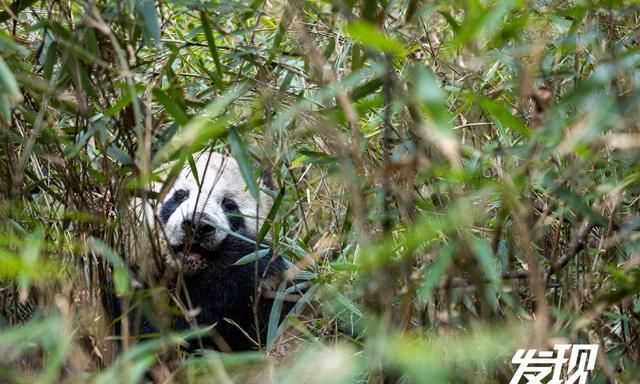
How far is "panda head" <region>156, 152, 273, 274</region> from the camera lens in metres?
3.29

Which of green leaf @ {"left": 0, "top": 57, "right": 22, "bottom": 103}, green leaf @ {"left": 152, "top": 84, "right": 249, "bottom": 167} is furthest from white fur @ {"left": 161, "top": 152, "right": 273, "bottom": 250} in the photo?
green leaf @ {"left": 0, "top": 57, "right": 22, "bottom": 103}

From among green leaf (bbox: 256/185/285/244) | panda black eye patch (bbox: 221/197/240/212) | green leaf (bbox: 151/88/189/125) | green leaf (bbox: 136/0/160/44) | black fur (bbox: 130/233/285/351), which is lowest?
black fur (bbox: 130/233/285/351)

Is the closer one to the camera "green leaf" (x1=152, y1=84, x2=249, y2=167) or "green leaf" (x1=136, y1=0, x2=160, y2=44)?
"green leaf" (x1=152, y1=84, x2=249, y2=167)

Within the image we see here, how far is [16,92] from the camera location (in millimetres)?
1475

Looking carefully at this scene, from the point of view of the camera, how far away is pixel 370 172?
1984 millimetres

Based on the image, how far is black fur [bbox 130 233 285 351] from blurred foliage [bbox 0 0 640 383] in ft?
2.05

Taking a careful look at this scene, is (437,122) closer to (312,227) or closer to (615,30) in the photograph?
(615,30)

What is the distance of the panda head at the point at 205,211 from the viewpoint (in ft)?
10.8

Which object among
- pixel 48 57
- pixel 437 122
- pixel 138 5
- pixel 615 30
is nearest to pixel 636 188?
pixel 615 30

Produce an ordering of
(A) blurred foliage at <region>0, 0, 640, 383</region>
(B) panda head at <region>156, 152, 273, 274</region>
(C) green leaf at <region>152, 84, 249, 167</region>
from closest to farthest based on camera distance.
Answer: (A) blurred foliage at <region>0, 0, 640, 383</region> → (C) green leaf at <region>152, 84, 249, 167</region> → (B) panda head at <region>156, 152, 273, 274</region>

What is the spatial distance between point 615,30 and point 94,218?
4.45 ft

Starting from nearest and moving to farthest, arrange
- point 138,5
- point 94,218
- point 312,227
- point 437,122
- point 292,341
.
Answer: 1. point 437,122
2. point 138,5
3. point 94,218
4. point 292,341
5. point 312,227

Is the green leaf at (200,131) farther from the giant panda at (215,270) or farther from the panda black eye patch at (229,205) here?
the panda black eye patch at (229,205)

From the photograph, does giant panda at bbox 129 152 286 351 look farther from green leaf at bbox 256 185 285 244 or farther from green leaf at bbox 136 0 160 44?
green leaf at bbox 136 0 160 44
